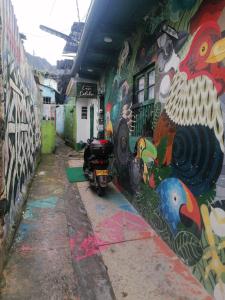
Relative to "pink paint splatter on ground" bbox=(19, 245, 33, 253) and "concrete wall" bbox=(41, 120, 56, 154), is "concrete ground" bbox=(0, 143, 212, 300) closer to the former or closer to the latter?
"pink paint splatter on ground" bbox=(19, 245, 33, 253)

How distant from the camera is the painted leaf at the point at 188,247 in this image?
2.26 meters

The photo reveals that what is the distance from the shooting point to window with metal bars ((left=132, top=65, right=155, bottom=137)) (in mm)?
3545

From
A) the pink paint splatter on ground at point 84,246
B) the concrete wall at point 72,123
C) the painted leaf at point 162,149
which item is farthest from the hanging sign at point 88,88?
the pink paint splatter on ground at point 84,246

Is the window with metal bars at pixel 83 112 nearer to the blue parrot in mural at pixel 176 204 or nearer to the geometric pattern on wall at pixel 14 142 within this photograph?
the geometric pattern on wall at pixel 14 142

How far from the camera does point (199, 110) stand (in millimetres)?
2246

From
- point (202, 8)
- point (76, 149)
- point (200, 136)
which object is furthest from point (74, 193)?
point (76, 149)

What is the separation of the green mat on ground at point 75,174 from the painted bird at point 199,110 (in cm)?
378

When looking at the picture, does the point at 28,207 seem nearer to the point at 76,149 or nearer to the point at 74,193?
the point at 74,193

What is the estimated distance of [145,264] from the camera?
8.27 feet

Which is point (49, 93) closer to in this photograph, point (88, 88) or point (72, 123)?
point (72, 123)

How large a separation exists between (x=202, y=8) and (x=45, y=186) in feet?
15.7

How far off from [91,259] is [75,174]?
4161 mm

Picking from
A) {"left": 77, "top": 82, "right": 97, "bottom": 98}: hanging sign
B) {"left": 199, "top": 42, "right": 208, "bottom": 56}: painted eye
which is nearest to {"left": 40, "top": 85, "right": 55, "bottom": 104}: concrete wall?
{"left": 77, "top": 82, "right": 97, "bottom": 98}: hanging sign

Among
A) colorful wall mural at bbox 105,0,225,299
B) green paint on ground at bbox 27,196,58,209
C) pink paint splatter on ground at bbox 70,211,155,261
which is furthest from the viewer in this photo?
green paint on ground at bbox 27,196,58,209
